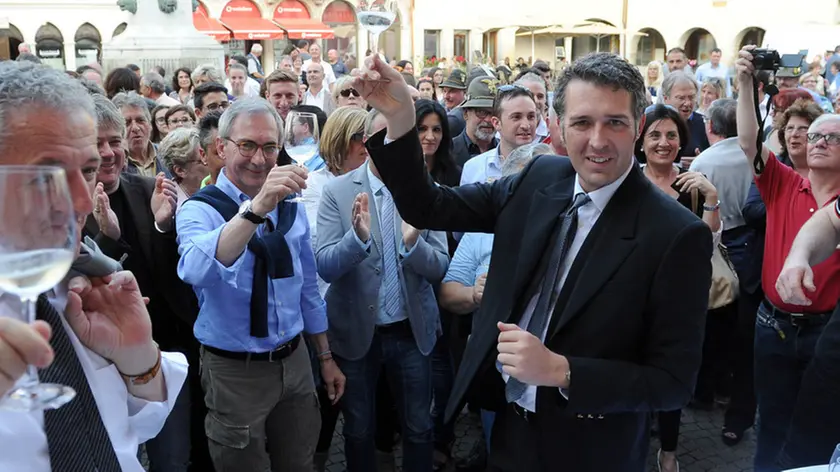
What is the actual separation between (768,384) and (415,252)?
1971mm

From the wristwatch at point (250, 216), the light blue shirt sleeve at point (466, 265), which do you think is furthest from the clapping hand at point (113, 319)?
the light blue shirt sleeve at point (466, 265)

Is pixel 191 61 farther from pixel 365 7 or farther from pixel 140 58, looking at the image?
pixel 365 7

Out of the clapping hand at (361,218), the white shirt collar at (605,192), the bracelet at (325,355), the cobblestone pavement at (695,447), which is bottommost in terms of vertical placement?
the cobblestone pavement at (695,447)

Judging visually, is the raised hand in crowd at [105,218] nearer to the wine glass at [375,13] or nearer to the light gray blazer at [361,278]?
the light gray blazer at [361,278]

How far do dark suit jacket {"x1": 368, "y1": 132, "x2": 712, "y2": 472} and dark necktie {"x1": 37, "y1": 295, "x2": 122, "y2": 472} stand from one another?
0.97m

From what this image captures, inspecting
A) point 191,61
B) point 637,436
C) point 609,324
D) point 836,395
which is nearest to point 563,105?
point 609,324

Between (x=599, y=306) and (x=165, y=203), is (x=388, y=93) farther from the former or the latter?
(x=165, y=203)

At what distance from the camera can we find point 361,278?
3.45 m

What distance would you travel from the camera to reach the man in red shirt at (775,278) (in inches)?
135

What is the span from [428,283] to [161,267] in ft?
4.33

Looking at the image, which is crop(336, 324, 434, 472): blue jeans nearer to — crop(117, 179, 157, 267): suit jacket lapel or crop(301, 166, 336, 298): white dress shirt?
crop(301, 166, 336, 298): white dress shirt

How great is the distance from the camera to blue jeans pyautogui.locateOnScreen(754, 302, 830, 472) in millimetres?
3457

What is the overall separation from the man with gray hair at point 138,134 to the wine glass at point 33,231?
3827 mm

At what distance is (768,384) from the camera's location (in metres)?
3.62
